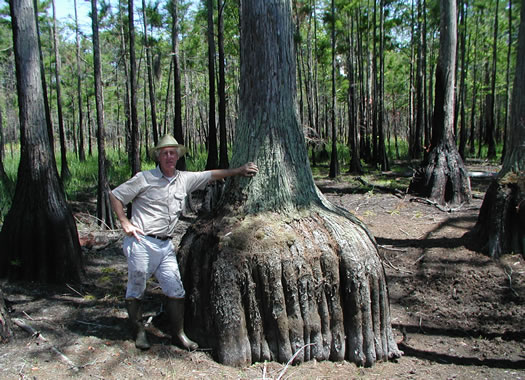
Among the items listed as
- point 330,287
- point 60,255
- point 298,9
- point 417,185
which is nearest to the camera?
point 330,287

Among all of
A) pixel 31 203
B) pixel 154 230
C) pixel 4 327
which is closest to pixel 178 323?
pixel 154 230

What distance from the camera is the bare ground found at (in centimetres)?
Answer: 341

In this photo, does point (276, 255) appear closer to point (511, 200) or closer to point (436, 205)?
point (511, 200)

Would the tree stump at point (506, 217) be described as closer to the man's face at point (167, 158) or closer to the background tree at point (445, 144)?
the background tree at point (445, 144)

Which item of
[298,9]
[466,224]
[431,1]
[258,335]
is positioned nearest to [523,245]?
[466,224]

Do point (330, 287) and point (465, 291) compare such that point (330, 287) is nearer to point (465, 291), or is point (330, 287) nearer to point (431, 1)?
point (465, 291)

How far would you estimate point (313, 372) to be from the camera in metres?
3.64

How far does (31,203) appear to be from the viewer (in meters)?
5.27

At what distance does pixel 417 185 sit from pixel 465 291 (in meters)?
4.98

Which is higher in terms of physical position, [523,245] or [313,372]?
[523,245]

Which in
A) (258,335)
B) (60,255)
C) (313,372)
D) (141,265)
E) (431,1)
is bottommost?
(313,372)

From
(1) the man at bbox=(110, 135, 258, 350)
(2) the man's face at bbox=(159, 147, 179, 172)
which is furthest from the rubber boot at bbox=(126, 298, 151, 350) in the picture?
(2) the man's face at bbox=(159, 147, 179, 172)

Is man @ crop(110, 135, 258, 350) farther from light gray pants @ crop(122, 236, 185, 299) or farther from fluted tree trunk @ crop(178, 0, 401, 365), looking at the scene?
fluted tree trunk @ crop(178, 0, 401, 365)

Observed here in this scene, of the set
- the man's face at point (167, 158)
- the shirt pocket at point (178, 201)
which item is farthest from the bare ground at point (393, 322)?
the man's face at point (167, 158)
